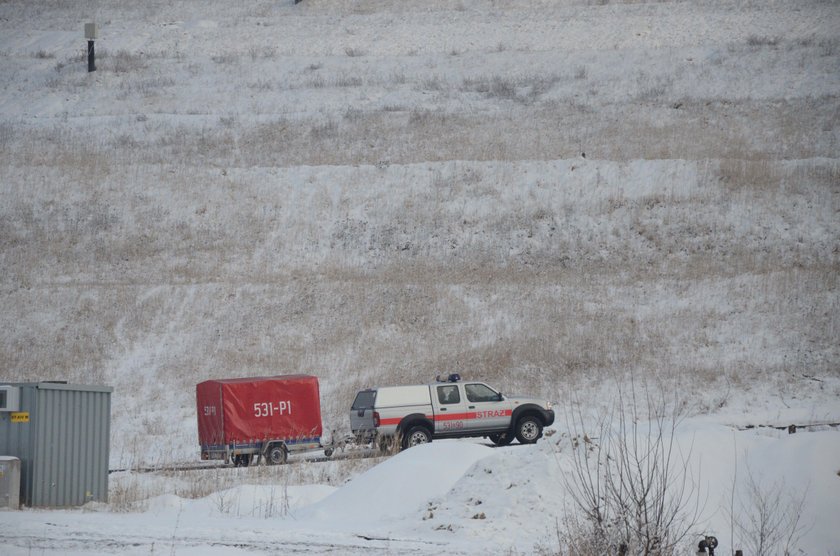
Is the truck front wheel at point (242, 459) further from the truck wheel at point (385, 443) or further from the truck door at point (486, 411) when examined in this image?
the truck door at point (486, 411)

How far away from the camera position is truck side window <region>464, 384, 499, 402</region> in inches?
934

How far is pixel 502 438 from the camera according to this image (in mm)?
24312

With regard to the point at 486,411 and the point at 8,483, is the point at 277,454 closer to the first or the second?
the point at 486,411

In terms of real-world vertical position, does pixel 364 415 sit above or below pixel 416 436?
above

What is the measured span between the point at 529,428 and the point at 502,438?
1.01 m

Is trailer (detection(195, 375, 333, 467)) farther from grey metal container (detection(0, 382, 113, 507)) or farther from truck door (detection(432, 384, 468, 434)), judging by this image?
grey metal container (detection(0, 382, 113, 507))

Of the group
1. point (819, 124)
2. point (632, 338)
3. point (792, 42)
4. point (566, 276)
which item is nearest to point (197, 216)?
point (566, 276)

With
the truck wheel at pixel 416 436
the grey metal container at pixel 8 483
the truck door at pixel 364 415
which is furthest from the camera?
the truck door at pixel 364 415

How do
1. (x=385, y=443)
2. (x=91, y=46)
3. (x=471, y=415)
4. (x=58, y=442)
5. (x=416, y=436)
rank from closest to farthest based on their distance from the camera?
(x=58, y=442) < (x=385, y=443) < (x=416, y=436) < (x=471, y=415) < (x=91, y=46)

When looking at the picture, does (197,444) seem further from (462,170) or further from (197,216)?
(462,170)

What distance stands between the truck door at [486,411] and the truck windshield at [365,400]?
97.8 inches

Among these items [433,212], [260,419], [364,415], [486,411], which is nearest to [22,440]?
[260,419]

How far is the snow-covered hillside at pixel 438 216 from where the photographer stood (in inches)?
1320

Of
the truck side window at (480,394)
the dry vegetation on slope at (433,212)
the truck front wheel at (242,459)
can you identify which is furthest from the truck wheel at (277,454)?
the dry vegetation on slope at (433,212)
